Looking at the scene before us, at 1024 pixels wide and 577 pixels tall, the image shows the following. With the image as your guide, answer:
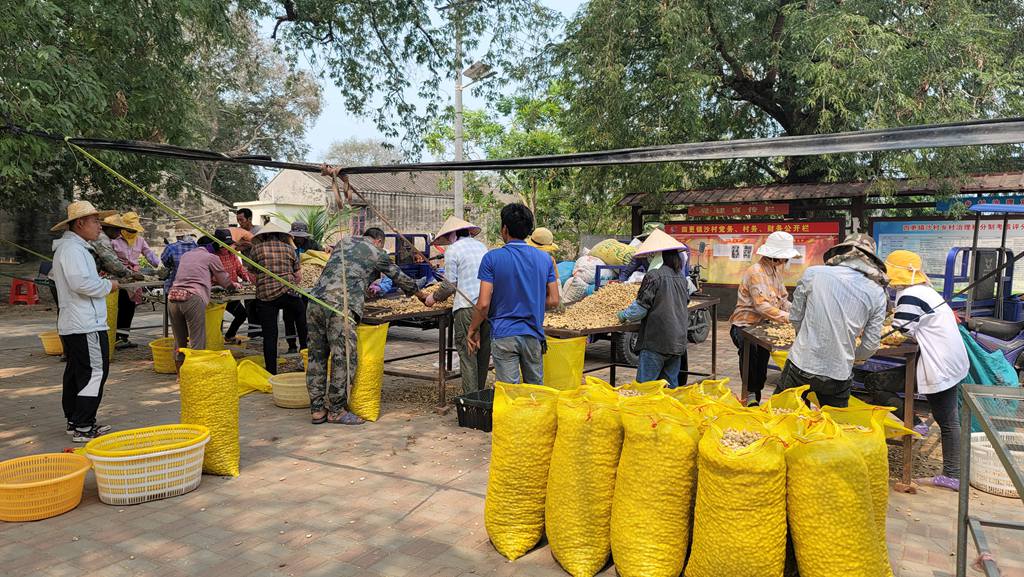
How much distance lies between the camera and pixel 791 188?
11820 mm

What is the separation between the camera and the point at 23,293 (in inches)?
571

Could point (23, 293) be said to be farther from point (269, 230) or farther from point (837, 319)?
point (837, 319)

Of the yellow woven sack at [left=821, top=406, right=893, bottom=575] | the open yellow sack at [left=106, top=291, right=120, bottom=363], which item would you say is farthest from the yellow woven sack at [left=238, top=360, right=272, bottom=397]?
the yellow woven sack at [left=821, top=406, right=893, bottom=575]

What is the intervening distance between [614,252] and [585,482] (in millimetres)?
6839

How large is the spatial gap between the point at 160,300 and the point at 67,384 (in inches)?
131

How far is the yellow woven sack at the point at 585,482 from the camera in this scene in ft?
9.48

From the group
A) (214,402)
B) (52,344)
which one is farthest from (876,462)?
(52,344)

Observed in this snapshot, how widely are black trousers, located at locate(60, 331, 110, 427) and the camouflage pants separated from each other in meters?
1.46

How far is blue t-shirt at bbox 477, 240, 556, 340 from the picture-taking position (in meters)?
4.31

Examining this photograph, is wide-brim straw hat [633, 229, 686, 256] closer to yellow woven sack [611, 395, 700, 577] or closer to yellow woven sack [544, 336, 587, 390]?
yellow woven sack [544, 336, 587, 390]

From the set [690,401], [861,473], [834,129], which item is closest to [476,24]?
[834,129]

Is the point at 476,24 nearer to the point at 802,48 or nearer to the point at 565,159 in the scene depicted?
the point at 802,48

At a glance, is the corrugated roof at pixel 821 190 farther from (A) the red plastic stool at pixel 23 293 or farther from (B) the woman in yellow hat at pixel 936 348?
(A) the red plastic stool at pixel 23 293

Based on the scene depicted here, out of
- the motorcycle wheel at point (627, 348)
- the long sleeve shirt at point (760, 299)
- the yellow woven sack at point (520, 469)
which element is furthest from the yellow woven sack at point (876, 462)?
the motorcycle wheel at point (627, 348)
